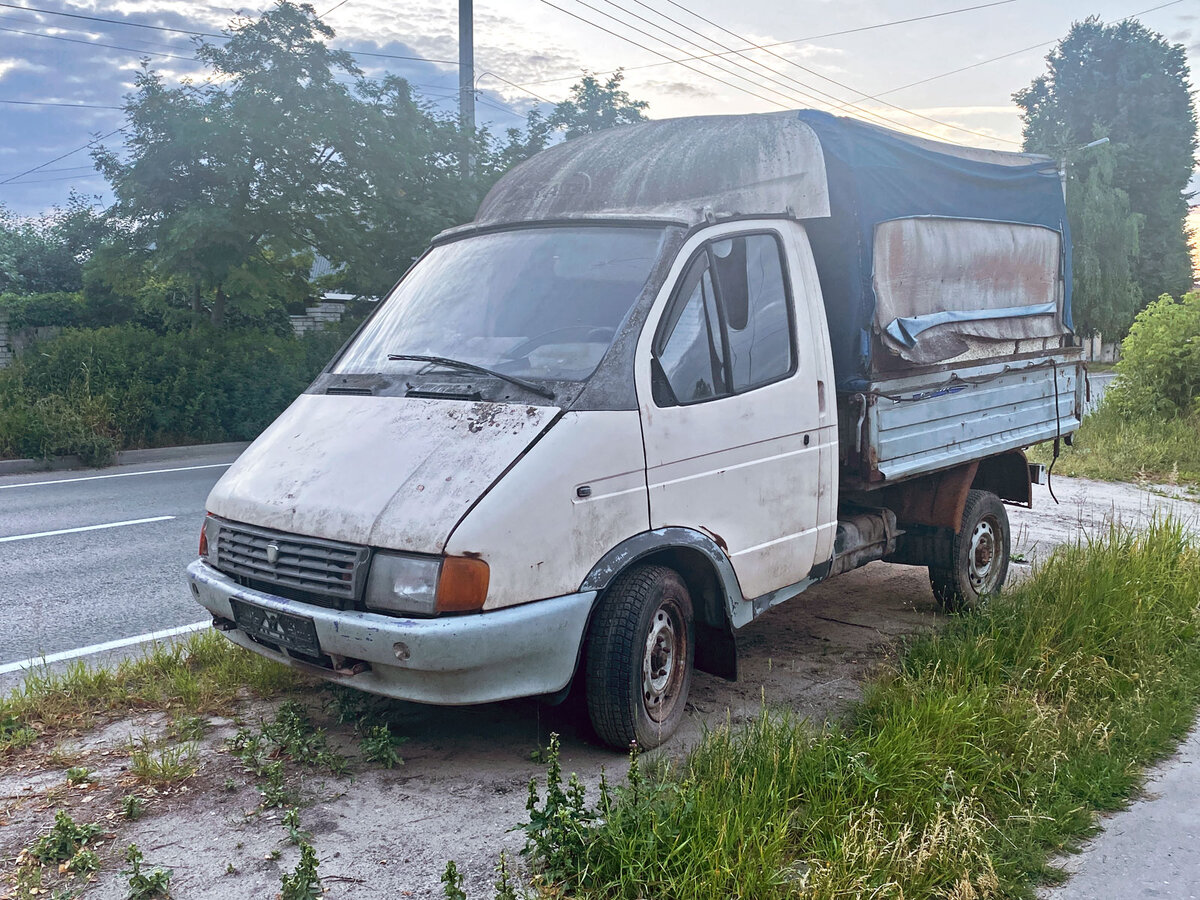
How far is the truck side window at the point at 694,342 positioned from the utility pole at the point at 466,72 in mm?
15152

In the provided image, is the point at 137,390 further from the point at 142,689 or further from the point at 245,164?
the point at 142,689

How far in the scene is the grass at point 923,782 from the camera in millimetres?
3020

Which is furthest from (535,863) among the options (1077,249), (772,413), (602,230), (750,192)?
(1077,249)

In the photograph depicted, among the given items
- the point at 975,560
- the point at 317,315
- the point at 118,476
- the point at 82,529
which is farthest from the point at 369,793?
the point at 317,315

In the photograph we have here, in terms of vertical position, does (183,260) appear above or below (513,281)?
above

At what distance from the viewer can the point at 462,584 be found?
11.3ft

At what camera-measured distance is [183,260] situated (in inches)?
574

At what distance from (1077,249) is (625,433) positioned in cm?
Result: 4328

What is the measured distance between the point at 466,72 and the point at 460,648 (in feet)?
56.5

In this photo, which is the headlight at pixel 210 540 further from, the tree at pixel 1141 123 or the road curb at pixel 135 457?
the tree at pixel 1141 123

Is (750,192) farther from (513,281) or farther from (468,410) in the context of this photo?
(468,410)

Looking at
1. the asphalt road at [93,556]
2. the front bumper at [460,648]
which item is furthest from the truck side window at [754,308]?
the asphalt road at [93,556]

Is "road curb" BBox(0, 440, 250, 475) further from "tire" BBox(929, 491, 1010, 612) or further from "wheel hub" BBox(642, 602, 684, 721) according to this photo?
"wheel hub" BBox(642, 602, 684, 721)

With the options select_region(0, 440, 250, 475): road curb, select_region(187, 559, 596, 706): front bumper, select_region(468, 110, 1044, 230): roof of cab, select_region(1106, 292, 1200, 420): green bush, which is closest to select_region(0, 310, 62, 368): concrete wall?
select_region(0, 440, 250, 475): road curb
